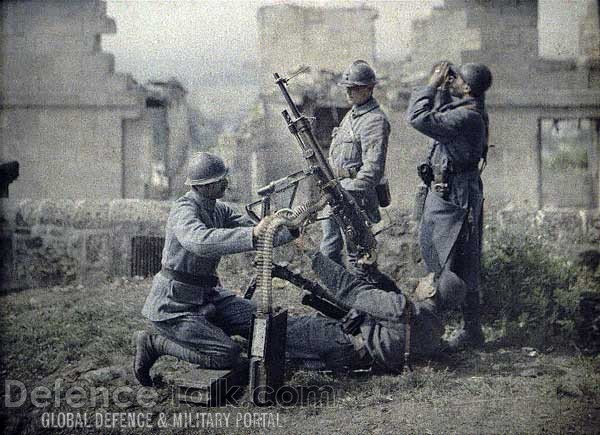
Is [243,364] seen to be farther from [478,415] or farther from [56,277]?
[56,277]

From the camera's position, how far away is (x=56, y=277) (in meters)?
5.85

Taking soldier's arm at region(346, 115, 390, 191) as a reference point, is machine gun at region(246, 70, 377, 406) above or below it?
below

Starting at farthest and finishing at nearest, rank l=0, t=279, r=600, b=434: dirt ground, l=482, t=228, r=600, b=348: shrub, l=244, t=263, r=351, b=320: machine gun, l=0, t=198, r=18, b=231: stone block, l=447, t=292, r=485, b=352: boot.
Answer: l=0, t=198, r=18, b=231: stone block < l=482, t=228, r=600, b=348: shrub < l=447, t=292, r=485, b=352: boot < l=244, t=263, r=351, b=320: machine gun < l=0, t=279, r=600, b=434: dirt ground

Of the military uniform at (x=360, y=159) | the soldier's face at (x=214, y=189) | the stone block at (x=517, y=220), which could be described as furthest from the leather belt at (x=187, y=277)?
the stone block at (x=517, y=220)

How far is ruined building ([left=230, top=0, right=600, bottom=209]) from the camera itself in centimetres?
683

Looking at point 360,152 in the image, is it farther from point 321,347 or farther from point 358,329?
point 321,347

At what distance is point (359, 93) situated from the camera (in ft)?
16.6

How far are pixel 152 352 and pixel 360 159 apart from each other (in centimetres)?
230

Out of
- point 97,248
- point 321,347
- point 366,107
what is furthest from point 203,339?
point 366,107

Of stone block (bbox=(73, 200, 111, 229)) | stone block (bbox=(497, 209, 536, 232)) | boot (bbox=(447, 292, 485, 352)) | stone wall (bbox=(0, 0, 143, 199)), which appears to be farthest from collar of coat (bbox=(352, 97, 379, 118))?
stone wall (bbox=(0, 0, 143, 199))

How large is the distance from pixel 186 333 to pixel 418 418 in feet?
5.40

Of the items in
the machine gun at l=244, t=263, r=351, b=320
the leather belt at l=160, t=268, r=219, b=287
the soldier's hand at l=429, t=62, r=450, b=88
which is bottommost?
the machine gun at l=244, t=263, r=351, b=320

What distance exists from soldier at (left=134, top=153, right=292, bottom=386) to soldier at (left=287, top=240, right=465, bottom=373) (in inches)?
22.2

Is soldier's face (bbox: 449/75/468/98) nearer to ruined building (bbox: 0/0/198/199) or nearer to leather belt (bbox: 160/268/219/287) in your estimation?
leather belt (bbox: 160/268/219/287)
